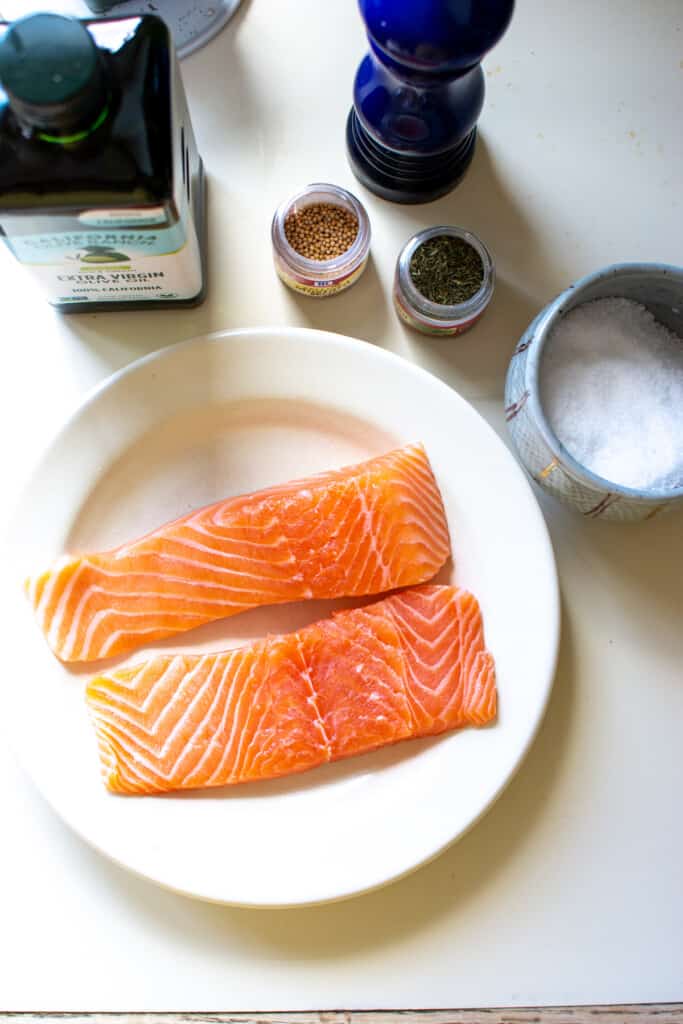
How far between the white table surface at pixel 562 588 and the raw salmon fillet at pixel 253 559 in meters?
0.14

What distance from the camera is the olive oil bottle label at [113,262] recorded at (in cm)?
86

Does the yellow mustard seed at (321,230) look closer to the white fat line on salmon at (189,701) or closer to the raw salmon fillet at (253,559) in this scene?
the raw salmon fillet at (253,559)

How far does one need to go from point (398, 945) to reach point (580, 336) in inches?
32.7

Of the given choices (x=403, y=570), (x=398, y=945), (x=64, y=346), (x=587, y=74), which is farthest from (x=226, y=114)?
(x=398, y=945)

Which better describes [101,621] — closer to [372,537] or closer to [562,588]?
[372,537]

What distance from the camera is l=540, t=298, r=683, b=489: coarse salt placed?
0.98 m

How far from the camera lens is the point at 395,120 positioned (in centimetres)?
99

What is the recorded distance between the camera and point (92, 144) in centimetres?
77

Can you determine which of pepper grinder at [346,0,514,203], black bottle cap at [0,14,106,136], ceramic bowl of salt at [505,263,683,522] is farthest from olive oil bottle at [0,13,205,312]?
ceramic bowl of salt at [505,263,683,522]

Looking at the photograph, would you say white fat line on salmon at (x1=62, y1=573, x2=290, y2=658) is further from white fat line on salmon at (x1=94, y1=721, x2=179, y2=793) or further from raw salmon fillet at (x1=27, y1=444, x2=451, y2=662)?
white fat line on salmon at (x1=94, y1=721, x2=179, y2=793)

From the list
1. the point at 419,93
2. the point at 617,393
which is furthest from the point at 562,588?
the point at 419,93

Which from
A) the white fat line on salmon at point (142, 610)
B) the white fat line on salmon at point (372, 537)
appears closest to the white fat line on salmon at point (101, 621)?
the white fat line on salmon at point (142, 610)

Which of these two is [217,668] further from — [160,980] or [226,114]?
[226,114]

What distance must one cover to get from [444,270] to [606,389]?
0.27 m
